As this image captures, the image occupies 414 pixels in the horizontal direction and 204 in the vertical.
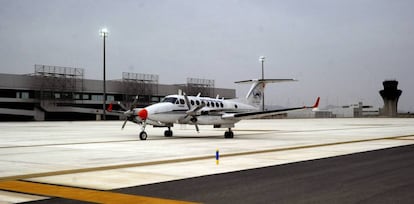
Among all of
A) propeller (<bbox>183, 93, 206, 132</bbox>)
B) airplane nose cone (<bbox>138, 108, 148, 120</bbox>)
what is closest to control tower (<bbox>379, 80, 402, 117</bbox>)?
propeller (<bbox>183, 93, 206, 132</bbox>)

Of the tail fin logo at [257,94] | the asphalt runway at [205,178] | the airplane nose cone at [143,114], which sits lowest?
the asphalt runway at [205,178]

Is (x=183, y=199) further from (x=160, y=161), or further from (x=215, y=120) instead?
(x=215, y=120)

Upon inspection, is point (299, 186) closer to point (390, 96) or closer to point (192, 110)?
point (192, 110)

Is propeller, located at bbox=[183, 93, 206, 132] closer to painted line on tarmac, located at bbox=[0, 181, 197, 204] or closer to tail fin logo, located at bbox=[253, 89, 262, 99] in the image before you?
tail fin logo, located at bbox=[253, 89, 262, 99]

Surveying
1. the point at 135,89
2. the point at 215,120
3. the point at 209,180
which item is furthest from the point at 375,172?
the point at 135,89

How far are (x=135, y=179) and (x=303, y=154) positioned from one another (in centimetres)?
878

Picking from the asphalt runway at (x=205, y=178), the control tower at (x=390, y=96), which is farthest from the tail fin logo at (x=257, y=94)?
the control tower at (x=390, y=96)

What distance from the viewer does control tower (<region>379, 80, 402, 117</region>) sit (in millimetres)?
169250

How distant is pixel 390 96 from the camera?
6781 inches

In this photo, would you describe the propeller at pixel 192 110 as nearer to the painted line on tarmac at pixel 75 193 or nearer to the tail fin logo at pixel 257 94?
the tail fin logo at pixel 257 94

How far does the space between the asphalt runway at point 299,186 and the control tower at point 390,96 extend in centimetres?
16679

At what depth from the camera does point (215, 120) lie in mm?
29719

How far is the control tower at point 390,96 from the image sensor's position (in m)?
169

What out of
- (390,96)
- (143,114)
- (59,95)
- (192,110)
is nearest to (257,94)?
(192,110)
